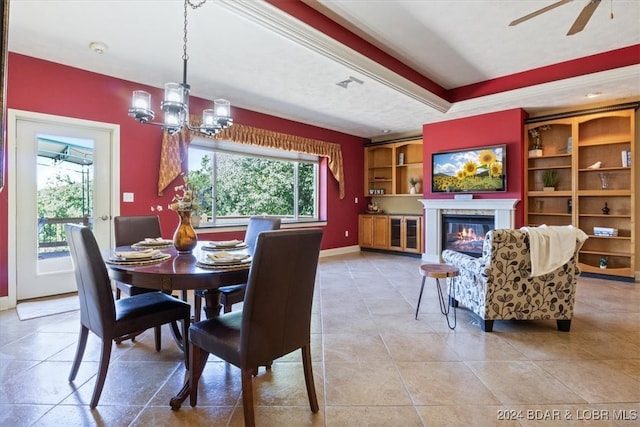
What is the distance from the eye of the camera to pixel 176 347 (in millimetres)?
2482

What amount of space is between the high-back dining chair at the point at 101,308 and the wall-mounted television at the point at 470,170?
492 centimetres

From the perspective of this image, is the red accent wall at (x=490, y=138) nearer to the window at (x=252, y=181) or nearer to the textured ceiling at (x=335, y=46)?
the textured ceiling at (x=335, y=46)

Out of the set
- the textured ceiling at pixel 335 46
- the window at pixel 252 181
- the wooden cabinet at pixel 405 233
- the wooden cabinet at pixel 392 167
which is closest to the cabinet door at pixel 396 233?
the wooden cabinet at pixel 405 233

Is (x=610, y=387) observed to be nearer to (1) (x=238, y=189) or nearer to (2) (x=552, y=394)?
(2) (x=552, y=394)

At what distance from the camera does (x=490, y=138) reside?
5.18 metres

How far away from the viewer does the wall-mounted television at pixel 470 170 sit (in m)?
5.09

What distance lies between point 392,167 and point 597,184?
11.3 feet

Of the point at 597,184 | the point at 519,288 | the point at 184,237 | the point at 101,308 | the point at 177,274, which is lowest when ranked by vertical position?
the point at 519,288

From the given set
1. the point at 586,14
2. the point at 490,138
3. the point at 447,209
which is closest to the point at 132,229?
the point at 586,14

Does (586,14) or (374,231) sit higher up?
(586,14)

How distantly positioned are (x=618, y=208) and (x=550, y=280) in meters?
3.11

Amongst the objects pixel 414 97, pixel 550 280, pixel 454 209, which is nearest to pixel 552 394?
pixel 550 280

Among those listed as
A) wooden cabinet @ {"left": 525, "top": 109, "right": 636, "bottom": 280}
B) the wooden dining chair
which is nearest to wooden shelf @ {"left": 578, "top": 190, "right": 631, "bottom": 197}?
wooden cabinet @ {"left": 525, "top": 109, "right": 636, "bottom": 280}

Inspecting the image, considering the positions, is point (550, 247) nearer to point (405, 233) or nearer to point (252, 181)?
point (405, 233)
